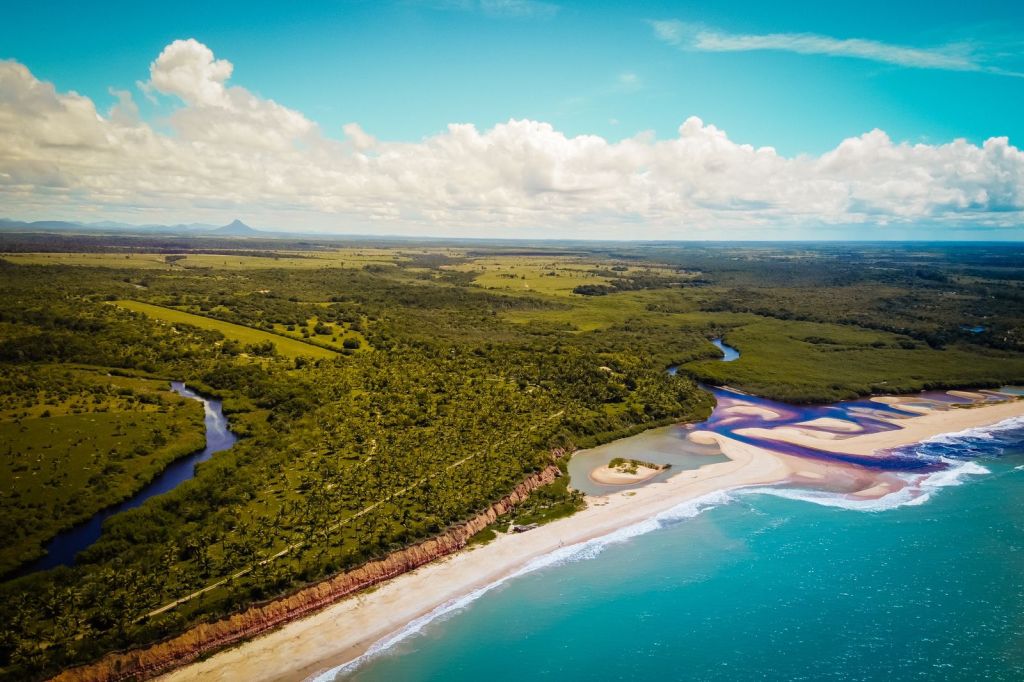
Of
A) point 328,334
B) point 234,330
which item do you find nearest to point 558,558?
point 328,334

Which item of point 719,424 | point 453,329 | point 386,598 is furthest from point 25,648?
point 453,329

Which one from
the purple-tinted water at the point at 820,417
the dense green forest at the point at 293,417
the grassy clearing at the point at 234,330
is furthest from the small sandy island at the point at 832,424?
the grassy clearing at the point at 234,330

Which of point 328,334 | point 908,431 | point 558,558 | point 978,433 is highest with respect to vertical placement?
point 328,334

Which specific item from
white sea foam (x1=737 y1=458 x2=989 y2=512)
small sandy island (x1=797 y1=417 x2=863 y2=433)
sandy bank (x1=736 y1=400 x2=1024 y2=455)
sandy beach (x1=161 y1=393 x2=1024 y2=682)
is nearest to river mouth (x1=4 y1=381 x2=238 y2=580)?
sandy beach (x1=161 y1=393 x2=1024 y2=682)

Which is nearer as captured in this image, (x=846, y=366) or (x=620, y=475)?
(x=620, y=475)

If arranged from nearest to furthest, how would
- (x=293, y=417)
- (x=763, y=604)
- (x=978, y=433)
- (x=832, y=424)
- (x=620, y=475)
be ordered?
(x=763, y=604)
(x=620, y=475)
(x=293, y=417)
(x=978, y=433)
(x=832, y=424)

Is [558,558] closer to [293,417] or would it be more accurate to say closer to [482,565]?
[482,565]
